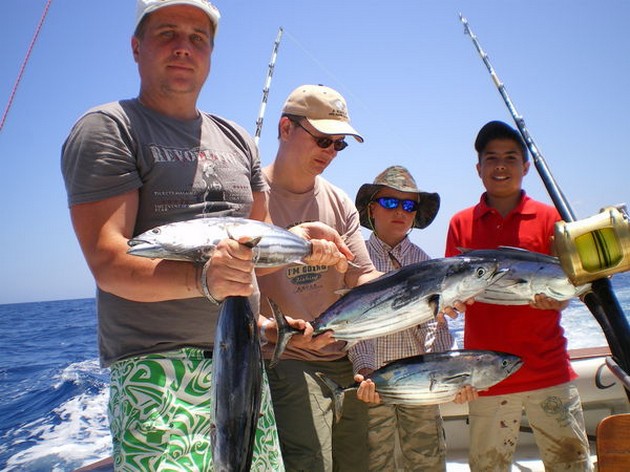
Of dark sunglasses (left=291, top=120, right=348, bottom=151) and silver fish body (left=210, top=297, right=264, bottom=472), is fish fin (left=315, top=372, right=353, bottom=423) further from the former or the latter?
silver fish body (left=210, top=297, right=264, bottom=472)

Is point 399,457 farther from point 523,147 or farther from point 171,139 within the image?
point 171,139

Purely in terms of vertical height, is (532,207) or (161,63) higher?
(161,63)

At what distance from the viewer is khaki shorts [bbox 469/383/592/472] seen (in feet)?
10.6

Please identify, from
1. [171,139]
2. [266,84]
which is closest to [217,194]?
[171,139]

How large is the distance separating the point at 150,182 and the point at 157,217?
0.13 meters

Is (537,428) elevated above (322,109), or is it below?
below

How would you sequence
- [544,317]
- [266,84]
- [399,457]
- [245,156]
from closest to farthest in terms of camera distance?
[245,156] → [544,317] → [399,457] → [266,84]

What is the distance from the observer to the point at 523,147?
387cm

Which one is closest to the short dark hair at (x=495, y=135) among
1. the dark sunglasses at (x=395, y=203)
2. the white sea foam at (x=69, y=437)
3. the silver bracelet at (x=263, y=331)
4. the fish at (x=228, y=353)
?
the dark sunglasses at (x=395, y=203)

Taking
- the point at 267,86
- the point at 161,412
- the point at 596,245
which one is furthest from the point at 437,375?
the point at 267,86

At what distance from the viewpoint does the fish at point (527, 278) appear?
9.47 ft

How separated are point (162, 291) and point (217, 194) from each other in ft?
1.68

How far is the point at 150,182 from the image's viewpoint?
1.75 m

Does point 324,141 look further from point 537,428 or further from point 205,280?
point 537,428
